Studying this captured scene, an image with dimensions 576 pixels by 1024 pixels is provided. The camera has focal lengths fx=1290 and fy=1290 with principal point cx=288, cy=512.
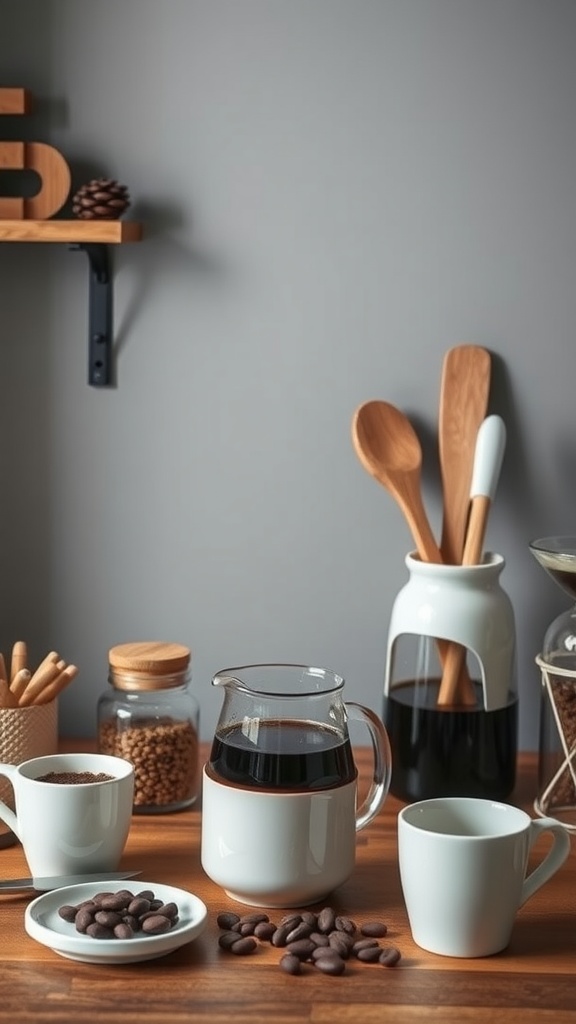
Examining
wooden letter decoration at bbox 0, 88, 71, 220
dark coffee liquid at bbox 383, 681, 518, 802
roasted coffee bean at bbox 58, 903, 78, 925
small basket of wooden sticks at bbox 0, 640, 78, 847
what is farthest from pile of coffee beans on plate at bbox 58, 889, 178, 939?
wooden letter decoration at bbox 0, 88, 71, 220

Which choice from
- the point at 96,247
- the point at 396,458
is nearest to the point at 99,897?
the point at 396,458

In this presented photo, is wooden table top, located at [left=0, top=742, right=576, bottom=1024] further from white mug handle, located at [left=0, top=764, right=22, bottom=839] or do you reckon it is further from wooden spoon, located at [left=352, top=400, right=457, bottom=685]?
wooden spoon, located at [left=352, top=400, right=457, bottom=685]

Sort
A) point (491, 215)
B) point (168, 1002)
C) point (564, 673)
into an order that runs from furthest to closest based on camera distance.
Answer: point (491, 215), point (564, 673), point (168, 1002)

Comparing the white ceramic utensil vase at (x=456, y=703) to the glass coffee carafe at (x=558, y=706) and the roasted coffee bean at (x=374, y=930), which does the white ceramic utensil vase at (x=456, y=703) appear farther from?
the roasted coffee bean at (x=374, y=930)

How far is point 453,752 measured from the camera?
1.34 m

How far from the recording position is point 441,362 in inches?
58.2

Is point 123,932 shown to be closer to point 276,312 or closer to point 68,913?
point 68,913

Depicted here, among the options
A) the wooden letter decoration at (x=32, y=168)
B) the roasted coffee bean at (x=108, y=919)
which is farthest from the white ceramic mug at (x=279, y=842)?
the wooden letter decoration at (x=32, y=168)

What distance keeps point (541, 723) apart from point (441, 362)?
0.42 meters

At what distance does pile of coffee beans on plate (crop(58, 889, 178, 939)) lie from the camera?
3.29 ft

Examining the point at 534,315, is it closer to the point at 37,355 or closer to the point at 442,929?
the point at 37,355

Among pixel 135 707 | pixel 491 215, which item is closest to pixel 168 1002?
pixel 135 707

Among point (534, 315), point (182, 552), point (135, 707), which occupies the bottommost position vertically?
point (135, 707)

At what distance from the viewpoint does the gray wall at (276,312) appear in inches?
56.5
